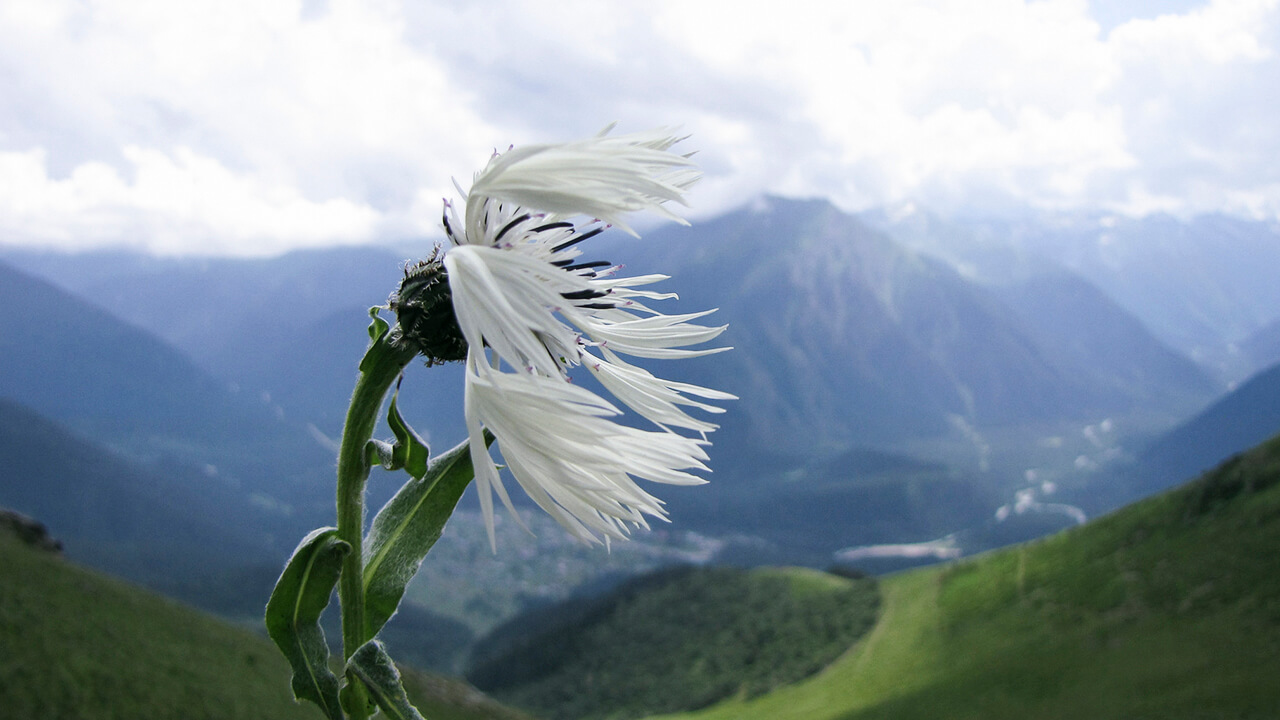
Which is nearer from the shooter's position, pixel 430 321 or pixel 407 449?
pixel 430 321

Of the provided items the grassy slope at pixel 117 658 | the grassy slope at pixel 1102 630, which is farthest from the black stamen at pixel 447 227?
the grassy slope at pixel 1102 630

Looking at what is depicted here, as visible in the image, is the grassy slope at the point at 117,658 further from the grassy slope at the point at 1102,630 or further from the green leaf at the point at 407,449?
the grassy slope at the point at 1102,630

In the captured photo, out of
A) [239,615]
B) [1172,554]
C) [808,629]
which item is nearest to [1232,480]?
[1172,554]

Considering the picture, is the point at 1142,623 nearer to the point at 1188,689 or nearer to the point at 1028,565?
the point at 1188,689

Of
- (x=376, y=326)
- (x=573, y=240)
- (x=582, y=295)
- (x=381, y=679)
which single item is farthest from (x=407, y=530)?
(x=573, y=240)

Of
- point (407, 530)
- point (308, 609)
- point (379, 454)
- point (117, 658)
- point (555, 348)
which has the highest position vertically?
point (117, 658)

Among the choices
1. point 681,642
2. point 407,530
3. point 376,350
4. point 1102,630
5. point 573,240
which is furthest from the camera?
point 681,642

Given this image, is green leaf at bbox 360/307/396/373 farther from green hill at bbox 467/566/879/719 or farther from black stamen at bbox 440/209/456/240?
green hill at bbox 467/566/879/719

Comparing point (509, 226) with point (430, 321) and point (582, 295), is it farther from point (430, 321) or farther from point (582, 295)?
point (430, 321)
